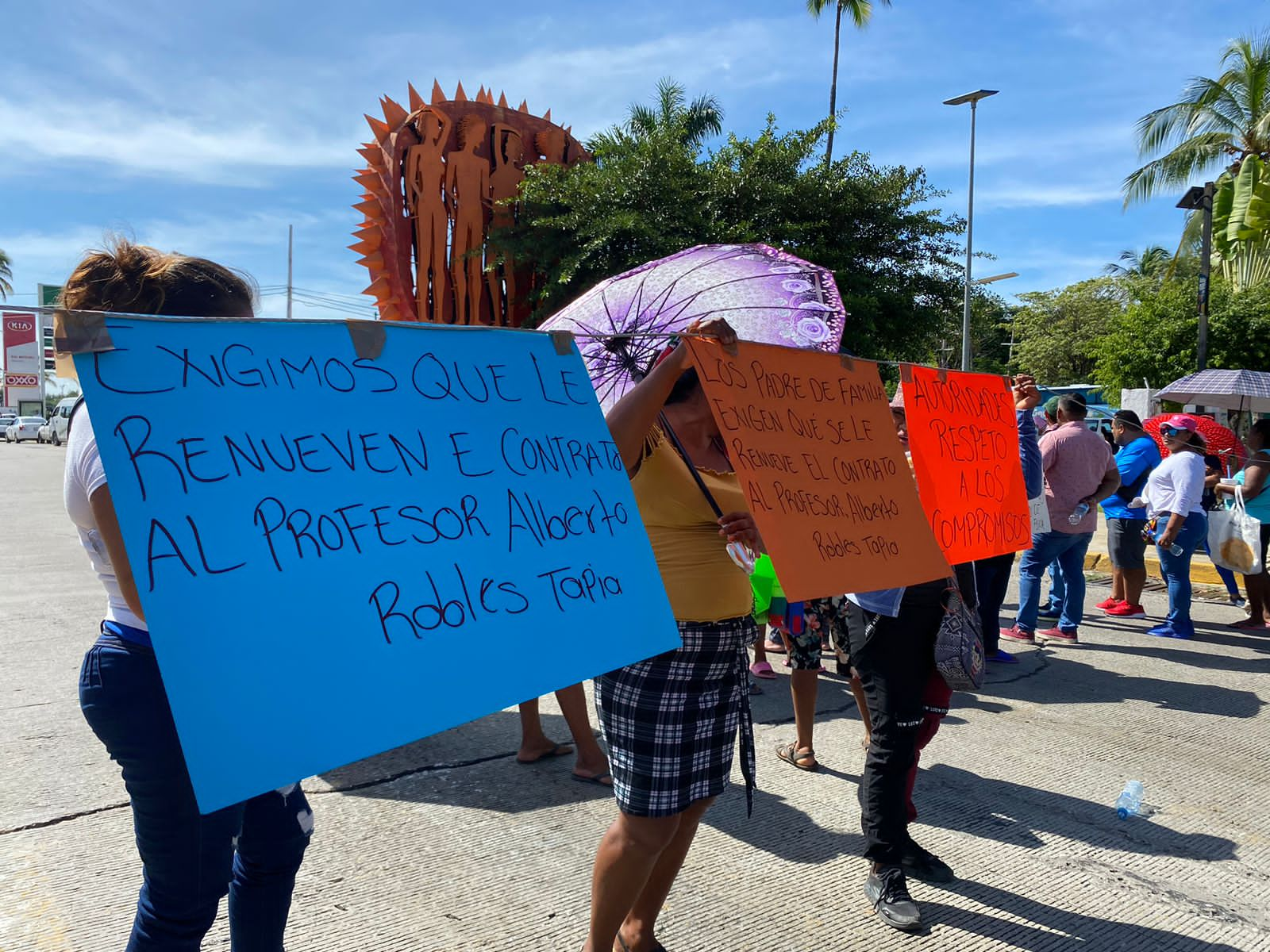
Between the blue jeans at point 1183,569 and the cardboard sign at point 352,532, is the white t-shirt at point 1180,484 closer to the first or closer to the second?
the blue jeans at point 1183,569

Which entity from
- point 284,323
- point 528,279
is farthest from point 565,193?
point 284,323

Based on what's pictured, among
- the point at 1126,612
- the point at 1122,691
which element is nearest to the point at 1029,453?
the point at 1122,691

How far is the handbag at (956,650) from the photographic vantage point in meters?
3.02

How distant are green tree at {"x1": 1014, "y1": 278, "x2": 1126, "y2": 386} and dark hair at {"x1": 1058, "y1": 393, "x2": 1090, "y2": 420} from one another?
120ft

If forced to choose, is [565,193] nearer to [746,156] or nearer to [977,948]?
[746,156]

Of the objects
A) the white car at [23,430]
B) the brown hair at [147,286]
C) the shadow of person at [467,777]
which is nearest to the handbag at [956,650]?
the shadow of person at [467,777]

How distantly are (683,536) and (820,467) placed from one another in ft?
1.40

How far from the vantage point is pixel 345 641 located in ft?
5.22

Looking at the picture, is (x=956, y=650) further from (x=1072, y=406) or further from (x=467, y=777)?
(x=1072, y=406)

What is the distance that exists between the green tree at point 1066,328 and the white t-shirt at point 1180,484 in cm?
3583

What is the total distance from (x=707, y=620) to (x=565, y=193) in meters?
8.64

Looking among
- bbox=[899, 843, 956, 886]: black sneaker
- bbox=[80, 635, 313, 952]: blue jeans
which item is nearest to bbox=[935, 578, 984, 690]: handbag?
bbox=[899, 843, 956, 886]: black sneaker

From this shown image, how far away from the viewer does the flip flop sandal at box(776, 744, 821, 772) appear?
421 centimetres

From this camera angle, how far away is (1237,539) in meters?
7.38
